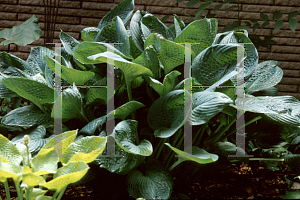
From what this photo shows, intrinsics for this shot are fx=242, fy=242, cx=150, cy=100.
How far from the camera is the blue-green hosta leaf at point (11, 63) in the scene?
1.84ft

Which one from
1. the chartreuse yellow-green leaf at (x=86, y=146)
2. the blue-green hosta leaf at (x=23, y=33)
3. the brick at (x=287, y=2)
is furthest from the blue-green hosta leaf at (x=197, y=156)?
the brick at (x=287, y=2)

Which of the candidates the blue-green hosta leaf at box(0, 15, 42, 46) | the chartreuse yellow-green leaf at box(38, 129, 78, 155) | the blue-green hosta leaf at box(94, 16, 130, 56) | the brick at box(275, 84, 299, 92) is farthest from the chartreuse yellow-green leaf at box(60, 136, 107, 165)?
the brick at box(275, 84, 299, 92)

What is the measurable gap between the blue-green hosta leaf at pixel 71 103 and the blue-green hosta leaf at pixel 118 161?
10 centimetres

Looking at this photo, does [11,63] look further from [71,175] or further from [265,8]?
[265,8]

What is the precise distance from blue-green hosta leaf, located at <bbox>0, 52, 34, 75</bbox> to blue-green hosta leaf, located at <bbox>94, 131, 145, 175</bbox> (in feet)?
1.07

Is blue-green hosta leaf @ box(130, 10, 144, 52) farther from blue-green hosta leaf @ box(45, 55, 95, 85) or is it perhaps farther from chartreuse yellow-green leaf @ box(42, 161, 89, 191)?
chartreuse yellow-green leaf @ box(42, 161, 89, 191)

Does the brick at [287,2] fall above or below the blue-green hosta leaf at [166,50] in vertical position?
above

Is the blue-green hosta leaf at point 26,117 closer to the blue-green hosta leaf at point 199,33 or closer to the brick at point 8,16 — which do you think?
the blue-green hosta leaf at point 199,33

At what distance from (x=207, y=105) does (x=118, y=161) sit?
0.17 metres

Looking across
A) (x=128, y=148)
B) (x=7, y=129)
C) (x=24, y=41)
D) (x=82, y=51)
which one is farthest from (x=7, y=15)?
(x=128, y=148)

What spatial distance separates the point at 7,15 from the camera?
2.36 metres

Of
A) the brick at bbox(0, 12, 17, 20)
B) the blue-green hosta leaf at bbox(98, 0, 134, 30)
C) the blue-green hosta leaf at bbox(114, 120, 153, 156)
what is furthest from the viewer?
the brick at bbox(0, 12, 17, 20)

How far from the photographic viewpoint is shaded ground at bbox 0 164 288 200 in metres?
0.52

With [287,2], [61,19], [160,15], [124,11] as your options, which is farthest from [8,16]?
[287,2]
